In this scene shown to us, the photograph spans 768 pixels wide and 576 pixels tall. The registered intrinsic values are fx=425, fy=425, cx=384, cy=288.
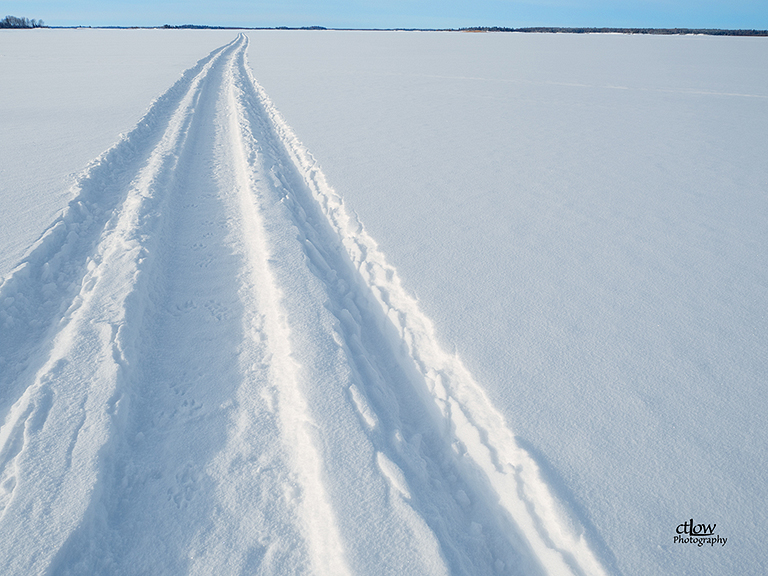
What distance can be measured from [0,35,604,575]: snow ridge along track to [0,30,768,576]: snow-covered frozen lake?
0.04ft

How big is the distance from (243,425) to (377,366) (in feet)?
2.95

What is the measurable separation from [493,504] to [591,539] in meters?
0.42

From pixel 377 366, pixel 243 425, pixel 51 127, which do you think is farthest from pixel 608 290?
pixel 51 127

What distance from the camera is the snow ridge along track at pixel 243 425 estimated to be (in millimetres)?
1764

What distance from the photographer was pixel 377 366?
276cm

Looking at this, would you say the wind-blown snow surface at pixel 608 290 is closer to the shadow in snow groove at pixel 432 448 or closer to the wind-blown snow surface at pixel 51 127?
the shadow in snow groove at pixel 432 448

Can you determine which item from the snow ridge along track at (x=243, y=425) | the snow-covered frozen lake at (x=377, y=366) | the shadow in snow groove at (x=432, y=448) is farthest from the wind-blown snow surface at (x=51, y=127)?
the shadow in snow groove at (x=432, y=448)

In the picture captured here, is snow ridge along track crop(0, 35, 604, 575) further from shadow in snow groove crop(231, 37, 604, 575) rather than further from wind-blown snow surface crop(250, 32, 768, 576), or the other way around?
wind-blown snow surface crop(250, 32, 768, 576)

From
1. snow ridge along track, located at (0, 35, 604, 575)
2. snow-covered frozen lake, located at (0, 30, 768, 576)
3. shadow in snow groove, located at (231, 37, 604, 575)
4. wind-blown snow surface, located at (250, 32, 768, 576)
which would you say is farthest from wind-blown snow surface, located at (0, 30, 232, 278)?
wind-blown snow surface, located at (250, 32, 768, 576)

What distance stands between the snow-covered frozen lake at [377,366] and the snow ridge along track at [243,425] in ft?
0.04

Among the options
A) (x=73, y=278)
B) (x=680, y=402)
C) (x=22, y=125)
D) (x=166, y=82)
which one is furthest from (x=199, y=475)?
(x=166, y=82)

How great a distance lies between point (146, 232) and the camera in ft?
12.8

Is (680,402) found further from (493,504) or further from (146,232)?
(146,232)

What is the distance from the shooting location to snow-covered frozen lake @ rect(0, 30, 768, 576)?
1820 millimetres
